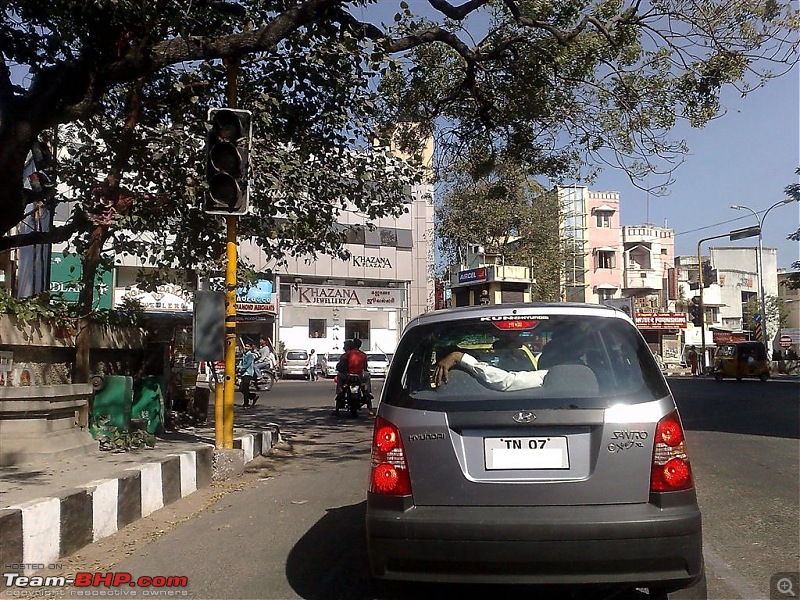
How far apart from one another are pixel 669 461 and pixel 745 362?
32729 mm

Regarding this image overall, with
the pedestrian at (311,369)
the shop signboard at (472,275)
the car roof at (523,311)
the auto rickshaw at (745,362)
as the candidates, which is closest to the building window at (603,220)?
the shop signboard at (472,275)

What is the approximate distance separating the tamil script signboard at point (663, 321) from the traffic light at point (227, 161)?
5322cm

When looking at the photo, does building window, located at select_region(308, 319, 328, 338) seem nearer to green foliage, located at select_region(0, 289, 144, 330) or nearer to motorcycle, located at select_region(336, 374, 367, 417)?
motorcycle, located at select_region(336, 374, 367, 417)

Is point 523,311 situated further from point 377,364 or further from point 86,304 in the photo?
point 377,364

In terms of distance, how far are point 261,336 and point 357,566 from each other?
3939 centimetres

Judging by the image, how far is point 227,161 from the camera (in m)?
7.91

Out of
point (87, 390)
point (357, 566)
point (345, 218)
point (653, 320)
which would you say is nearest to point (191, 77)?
point (87, 390)

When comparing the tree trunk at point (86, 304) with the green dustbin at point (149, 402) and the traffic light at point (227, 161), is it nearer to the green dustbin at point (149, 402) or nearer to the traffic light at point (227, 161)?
the green dustbin at point (149, 402)

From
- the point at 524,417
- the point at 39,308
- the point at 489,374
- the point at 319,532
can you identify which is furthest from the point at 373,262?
the point at 524,417

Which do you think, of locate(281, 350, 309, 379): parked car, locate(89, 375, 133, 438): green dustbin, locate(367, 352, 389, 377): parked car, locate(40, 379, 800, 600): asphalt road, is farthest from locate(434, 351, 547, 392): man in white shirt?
locate(281, 350, 309, 379): parked car

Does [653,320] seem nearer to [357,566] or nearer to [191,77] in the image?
[191,77]

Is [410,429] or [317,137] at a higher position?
[317,137]

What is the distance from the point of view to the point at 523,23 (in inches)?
406

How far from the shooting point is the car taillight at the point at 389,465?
3.66 m
